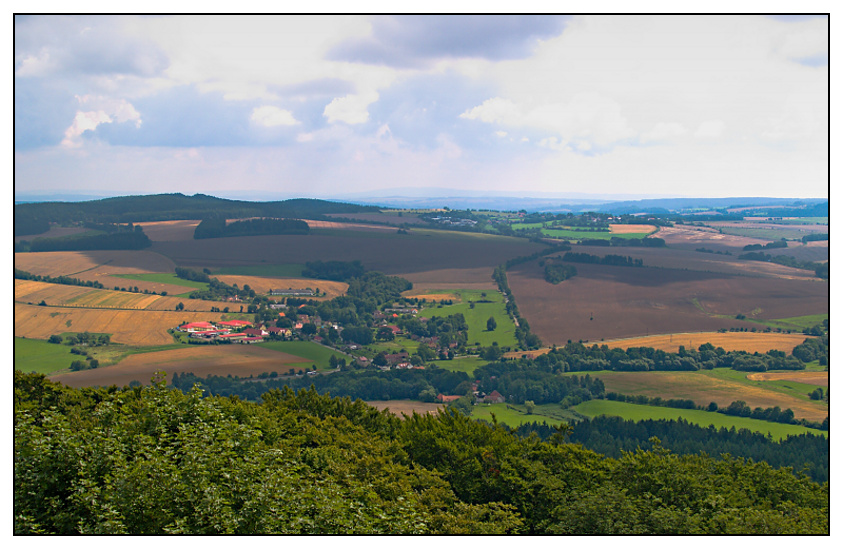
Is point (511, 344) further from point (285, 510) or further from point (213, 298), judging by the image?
point (285, 510)

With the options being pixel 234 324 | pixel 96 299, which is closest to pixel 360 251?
pixel 234 324

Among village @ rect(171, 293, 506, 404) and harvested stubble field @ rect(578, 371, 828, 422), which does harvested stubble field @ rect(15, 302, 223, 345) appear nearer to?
village @ rect(171, 293, 506, 404)

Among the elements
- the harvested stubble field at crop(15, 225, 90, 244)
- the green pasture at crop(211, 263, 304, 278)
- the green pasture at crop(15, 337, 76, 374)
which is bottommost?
the green pasture at crop(15, 337, 76, 374)

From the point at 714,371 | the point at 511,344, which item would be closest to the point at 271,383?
the point at 511,344

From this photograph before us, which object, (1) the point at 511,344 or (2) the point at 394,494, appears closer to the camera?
(2) the point at 394,494

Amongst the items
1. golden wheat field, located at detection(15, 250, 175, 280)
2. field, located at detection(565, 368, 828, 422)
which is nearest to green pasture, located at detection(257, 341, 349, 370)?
field, located at detection(565, 368, 828, 422)

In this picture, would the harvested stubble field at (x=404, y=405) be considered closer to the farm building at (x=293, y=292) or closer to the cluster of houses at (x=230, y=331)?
the cluster of houses at (x=230, y=331)
